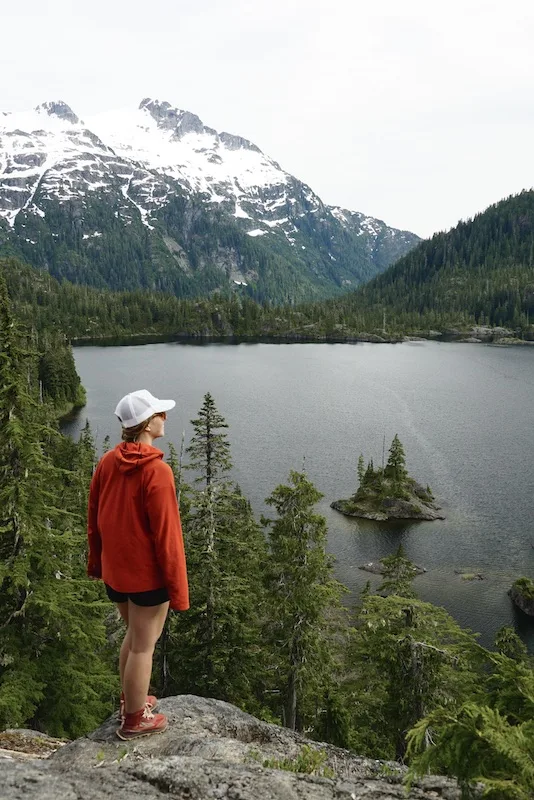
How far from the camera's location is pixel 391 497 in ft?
195

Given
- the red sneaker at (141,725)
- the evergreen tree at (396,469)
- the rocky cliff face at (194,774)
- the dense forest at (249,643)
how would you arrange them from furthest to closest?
the evergreen tree at (396,469), the red sneaker at (141,725), the dense forest at (249,643), the rocky cliff face at (194,774)

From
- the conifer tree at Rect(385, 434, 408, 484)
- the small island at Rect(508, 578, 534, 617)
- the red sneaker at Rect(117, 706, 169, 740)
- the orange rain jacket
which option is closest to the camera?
the orange rain jacket

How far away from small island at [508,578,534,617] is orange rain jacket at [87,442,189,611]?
137ft

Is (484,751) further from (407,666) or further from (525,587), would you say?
(525,587)

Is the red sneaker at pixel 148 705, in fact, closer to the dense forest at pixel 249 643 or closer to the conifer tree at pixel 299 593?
the dense forest at pixel 249 643

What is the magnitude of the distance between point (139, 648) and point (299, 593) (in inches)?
591

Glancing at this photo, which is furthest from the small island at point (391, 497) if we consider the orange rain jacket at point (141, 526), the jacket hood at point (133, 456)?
the jacket hood at point (133, 456)

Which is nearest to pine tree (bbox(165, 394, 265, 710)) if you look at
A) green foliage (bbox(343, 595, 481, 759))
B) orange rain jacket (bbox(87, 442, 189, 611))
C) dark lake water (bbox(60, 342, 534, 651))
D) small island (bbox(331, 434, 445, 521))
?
green foliage (bbox(343, 595, 481, 759))

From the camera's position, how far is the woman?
5684mm

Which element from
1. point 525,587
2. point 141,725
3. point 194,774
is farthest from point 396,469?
point 194,774

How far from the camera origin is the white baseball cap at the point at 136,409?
5852 mm

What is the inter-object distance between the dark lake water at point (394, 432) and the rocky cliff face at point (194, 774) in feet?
117

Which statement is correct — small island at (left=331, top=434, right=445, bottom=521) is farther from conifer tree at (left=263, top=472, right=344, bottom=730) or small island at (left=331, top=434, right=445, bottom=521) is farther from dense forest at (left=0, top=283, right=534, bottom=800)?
conifer tree at (left=263, top=472, right=344, bottom=730)

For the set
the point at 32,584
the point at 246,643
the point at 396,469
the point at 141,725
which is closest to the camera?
the point at 141,725
